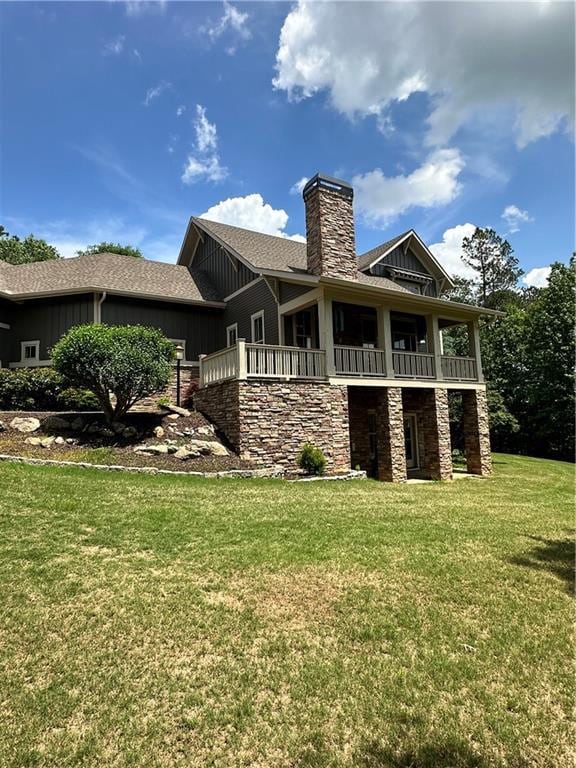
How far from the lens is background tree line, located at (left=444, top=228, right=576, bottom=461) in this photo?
23948mm

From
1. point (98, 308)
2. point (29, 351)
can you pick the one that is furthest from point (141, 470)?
point (29, 351)

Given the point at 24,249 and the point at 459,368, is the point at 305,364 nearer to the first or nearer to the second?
the point at 459,368

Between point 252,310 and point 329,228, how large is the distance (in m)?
3.79

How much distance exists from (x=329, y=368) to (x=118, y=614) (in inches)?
360

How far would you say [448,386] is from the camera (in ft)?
47.7

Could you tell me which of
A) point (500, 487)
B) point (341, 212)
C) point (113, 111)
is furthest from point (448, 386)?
point (113, 111)

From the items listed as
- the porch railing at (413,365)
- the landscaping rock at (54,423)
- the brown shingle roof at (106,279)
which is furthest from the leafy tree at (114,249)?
the porch railing at (413,365)

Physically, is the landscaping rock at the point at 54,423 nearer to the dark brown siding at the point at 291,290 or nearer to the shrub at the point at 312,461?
the shrub at the point at 312,461

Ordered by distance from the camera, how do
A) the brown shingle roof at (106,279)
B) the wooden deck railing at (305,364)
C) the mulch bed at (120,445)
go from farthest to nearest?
the brown shingle roof at (106,279)
the wooden deck railing at (305,364)
the mulch bed at (120,445)

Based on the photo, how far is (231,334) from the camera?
16438 millimetres

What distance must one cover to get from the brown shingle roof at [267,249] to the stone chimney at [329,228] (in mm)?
1449

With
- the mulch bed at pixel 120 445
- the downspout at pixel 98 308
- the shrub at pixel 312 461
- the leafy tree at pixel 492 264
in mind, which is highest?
the leafy tree at pixel 492 264

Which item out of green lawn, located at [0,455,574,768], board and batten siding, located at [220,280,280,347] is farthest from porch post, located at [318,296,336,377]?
green lawn, located at [0,455,574,768]

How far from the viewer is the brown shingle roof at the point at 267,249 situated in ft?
49.5
